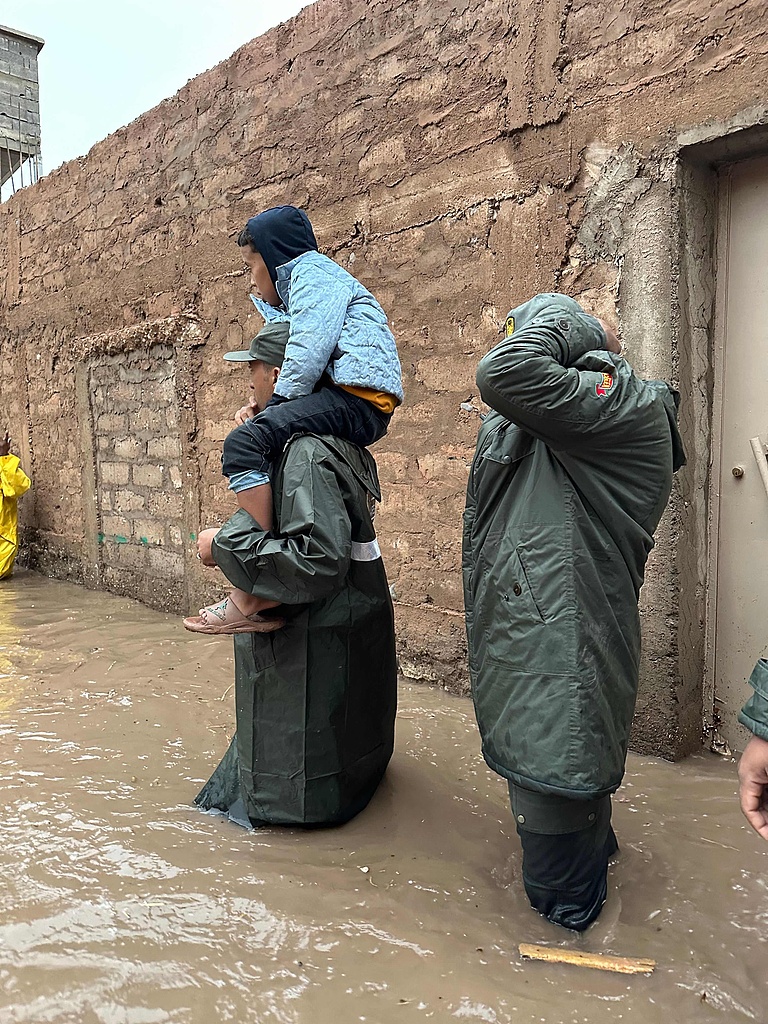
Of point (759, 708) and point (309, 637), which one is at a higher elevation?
point (759, 708)

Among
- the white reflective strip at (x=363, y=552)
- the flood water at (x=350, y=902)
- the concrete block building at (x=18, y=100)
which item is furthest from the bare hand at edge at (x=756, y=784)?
the concrete block building at (x=18, y=100)

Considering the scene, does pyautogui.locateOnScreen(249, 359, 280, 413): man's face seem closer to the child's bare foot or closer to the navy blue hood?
the navy blue hood

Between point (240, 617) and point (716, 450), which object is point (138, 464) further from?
point (716, 450)

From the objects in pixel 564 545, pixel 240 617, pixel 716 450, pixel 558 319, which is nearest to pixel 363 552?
pixel 240 617

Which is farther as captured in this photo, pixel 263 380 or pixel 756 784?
pixel 263 380

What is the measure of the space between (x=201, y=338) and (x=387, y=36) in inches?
87.3

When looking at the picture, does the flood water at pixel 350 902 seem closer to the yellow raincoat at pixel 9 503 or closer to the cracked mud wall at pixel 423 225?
the cracked mud wall at pixel 423 225

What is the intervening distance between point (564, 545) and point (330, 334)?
96 centimetres

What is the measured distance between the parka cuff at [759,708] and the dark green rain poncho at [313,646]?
1.16 metres

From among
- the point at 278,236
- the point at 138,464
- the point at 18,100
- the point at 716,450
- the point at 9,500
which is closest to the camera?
the point at 278,236

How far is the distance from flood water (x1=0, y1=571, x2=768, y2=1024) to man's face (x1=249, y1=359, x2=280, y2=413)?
138 centimetres

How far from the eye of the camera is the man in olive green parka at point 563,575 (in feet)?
6.09

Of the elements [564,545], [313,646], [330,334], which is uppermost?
[330,334]

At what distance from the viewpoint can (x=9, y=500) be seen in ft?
24.5
